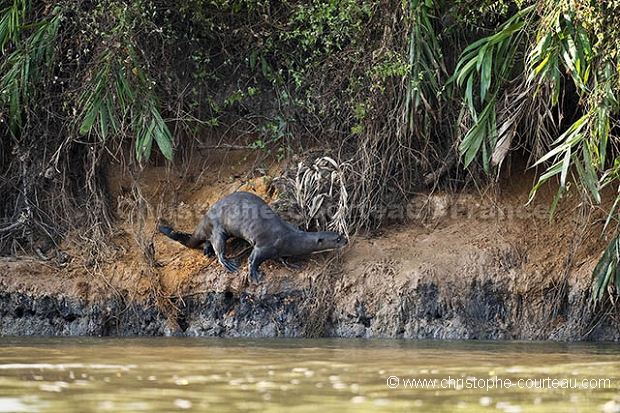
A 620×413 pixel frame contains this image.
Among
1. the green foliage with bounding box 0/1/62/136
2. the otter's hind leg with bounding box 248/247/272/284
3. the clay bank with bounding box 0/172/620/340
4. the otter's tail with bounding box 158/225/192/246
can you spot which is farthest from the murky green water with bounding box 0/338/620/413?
the green foliage with bounding box 0/1/62/136

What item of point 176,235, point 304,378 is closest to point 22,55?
point 176,235

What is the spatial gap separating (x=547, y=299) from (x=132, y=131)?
10.8 ft

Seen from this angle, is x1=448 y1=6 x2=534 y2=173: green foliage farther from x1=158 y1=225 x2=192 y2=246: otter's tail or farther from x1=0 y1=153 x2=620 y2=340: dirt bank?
x1=158 y1=225 x2=192 y2=246: otter's tail

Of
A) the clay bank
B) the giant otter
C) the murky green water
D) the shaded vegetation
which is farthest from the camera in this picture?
the giant otter

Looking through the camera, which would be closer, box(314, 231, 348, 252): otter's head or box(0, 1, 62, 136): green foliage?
box(314, 231, 348, 252): otter's head

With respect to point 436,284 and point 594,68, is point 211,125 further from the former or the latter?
point 594,68

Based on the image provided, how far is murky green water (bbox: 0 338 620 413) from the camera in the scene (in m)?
2.81

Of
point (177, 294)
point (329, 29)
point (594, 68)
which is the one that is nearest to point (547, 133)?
point (594, 68)

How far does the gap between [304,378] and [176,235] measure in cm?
366

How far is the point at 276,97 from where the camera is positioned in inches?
301

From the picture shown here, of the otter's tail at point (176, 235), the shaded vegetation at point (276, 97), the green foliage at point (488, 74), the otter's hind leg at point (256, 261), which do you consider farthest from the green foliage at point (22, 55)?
the green foliage at point (488, 74)

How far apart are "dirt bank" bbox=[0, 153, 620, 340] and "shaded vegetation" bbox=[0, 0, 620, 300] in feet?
0.87

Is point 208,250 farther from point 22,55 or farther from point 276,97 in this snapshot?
point 22,55

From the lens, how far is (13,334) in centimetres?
646
